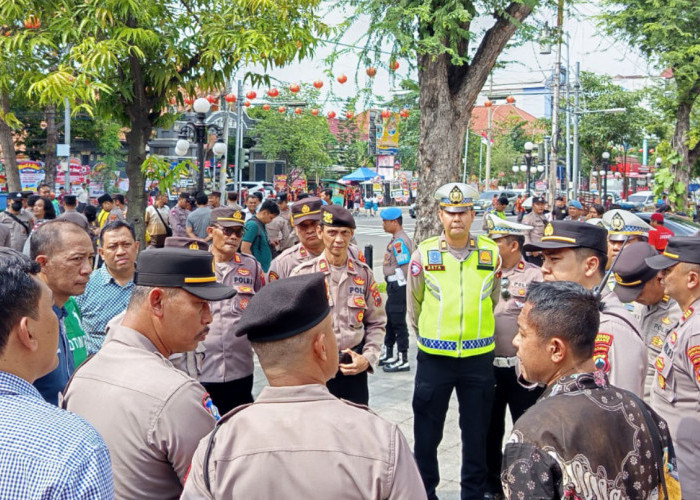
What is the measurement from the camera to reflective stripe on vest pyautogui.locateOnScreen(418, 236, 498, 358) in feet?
15.2

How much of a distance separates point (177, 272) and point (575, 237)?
2.08 m

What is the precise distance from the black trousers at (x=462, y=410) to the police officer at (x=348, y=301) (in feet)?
1.31

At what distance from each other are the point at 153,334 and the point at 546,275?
2134mm

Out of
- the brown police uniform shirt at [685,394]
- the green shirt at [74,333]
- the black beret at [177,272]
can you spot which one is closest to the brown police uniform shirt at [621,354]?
the brown police uniform shirt at [685,394]

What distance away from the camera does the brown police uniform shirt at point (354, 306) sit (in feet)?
15.5

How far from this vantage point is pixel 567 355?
94.0 inches

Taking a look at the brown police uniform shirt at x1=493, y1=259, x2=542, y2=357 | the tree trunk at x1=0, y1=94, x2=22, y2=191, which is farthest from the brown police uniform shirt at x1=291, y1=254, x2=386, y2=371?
the tree trunk at x1=0, y1=94, x2=22, y2=191

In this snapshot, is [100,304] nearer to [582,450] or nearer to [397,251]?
[582,450]

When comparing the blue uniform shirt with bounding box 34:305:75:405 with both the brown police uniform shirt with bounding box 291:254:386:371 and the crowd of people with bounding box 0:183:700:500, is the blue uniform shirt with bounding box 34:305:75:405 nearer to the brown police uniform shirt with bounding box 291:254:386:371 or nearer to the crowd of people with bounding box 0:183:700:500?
the crowd of people with bounding box 0:183:700:500

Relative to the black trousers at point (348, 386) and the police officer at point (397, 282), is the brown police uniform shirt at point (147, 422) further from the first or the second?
the police officer at point (397, 282)

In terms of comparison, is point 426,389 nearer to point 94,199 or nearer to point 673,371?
point 673,371

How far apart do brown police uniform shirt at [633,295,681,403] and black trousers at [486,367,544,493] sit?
0.86 m

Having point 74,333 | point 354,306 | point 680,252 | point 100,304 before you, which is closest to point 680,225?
point 354,306

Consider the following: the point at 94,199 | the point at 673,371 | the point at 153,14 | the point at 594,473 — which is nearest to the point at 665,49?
the point at 153,14
